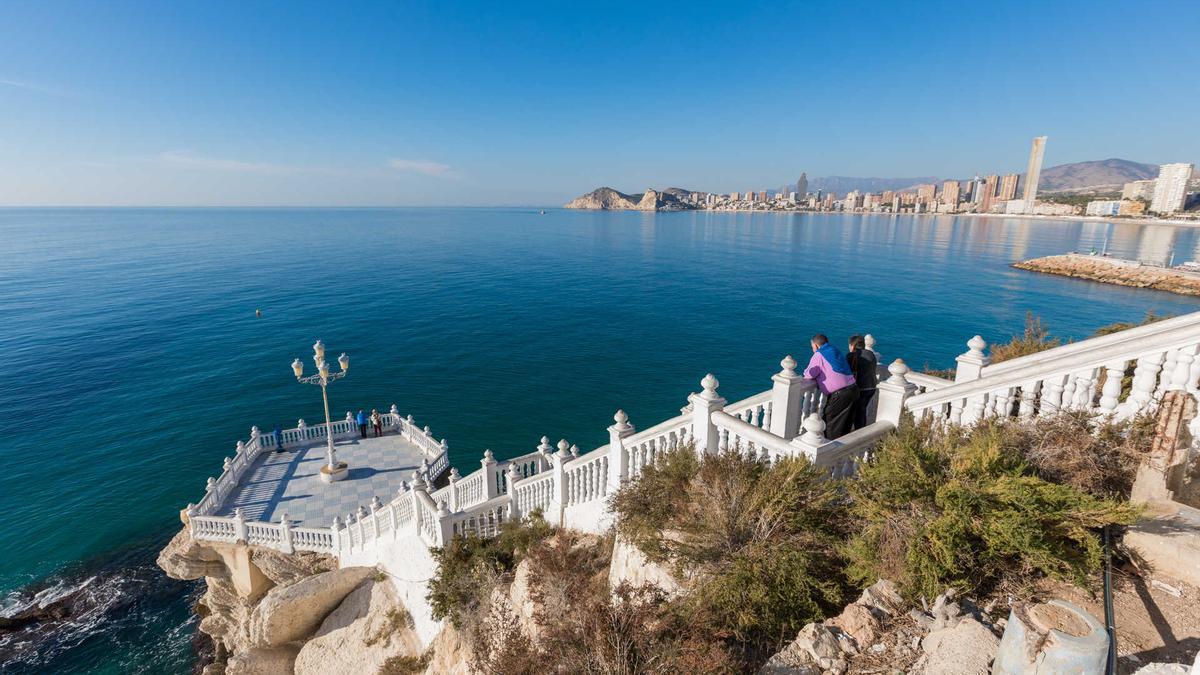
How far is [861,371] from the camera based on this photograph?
6.49m

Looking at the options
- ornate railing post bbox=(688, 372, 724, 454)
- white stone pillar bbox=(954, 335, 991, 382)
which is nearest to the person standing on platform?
ornate railing post bbox=(688, 372, 724, 454)

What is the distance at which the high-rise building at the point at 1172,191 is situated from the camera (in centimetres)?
15688

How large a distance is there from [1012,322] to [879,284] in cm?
1601

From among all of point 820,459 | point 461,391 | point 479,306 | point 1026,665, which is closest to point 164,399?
point 461,391

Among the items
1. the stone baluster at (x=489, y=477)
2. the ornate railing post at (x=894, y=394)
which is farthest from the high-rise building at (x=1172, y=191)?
the stone baluster at (x=489, y=477)

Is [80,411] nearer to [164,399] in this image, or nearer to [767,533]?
[164,399]

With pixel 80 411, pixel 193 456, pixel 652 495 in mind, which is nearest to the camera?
pixel 652 495

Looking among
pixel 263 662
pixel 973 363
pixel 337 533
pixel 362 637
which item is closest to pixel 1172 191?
pixel 973 363

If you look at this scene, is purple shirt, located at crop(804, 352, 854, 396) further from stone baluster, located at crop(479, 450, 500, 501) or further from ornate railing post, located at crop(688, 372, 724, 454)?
stone baluster, located at crop(479, 450, 500, 501)

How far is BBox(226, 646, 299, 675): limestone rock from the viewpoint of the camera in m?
11.1

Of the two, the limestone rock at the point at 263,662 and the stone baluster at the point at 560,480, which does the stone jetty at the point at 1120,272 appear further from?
the limestone rock at the point at 263,662

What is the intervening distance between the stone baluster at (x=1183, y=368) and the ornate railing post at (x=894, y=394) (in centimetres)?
213

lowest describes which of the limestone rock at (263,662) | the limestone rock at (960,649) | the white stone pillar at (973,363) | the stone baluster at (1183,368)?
the limestone rock at (263,662)

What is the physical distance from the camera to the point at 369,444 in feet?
57.3
